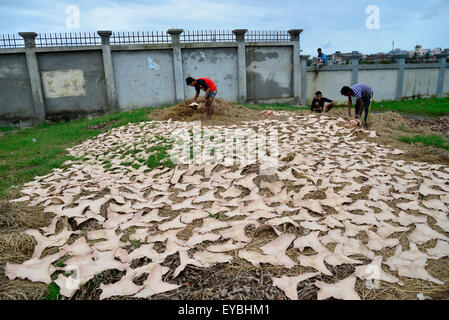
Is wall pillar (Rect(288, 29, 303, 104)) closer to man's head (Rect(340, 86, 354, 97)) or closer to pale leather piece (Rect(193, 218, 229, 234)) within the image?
man's head (Rect(340, 86, 354, 97))

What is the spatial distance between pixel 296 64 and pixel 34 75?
929 centimetres

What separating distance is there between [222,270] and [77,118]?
10.4 metres

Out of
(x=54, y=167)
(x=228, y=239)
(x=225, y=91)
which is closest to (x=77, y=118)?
(x=225, y=91)

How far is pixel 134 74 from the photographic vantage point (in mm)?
10867

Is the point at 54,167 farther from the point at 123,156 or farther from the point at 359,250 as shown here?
the point at 359,250

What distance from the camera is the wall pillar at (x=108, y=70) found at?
10391mm

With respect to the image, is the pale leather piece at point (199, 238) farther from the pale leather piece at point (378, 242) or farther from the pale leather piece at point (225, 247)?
the pale leather piece at point (378, 242)

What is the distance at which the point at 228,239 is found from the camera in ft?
6.98

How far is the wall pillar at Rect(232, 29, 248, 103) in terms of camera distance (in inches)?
449

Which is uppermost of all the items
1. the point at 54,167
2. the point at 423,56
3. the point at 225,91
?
the point at 423,56

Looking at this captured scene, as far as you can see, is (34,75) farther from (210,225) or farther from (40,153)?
(210,225)

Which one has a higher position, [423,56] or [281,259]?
[423,56]

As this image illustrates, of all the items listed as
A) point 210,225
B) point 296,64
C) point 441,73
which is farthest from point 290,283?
point 441,73

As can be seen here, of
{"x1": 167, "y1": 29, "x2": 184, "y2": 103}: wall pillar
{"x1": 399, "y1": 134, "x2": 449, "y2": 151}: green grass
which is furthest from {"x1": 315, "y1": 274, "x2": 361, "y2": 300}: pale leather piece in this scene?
{"x1": 167, "y1": 29, "x2": 184, "y2": 103}: wall pillar
